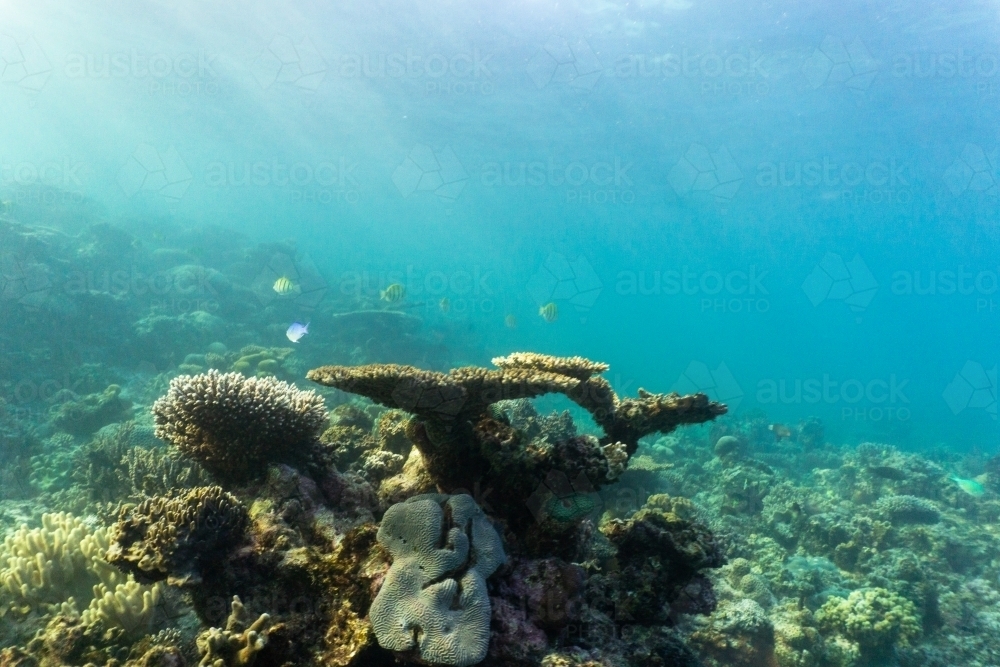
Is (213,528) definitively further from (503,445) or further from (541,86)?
(541,86)

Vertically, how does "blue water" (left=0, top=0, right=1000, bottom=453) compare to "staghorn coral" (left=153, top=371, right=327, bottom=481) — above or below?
above

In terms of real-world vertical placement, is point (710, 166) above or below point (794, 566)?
above

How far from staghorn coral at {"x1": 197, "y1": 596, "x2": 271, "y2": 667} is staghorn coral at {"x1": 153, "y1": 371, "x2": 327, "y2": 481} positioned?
1467mm

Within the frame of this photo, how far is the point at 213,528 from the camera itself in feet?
11.1

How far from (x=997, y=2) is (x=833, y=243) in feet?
309

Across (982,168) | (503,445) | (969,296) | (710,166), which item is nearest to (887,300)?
(969,296)
